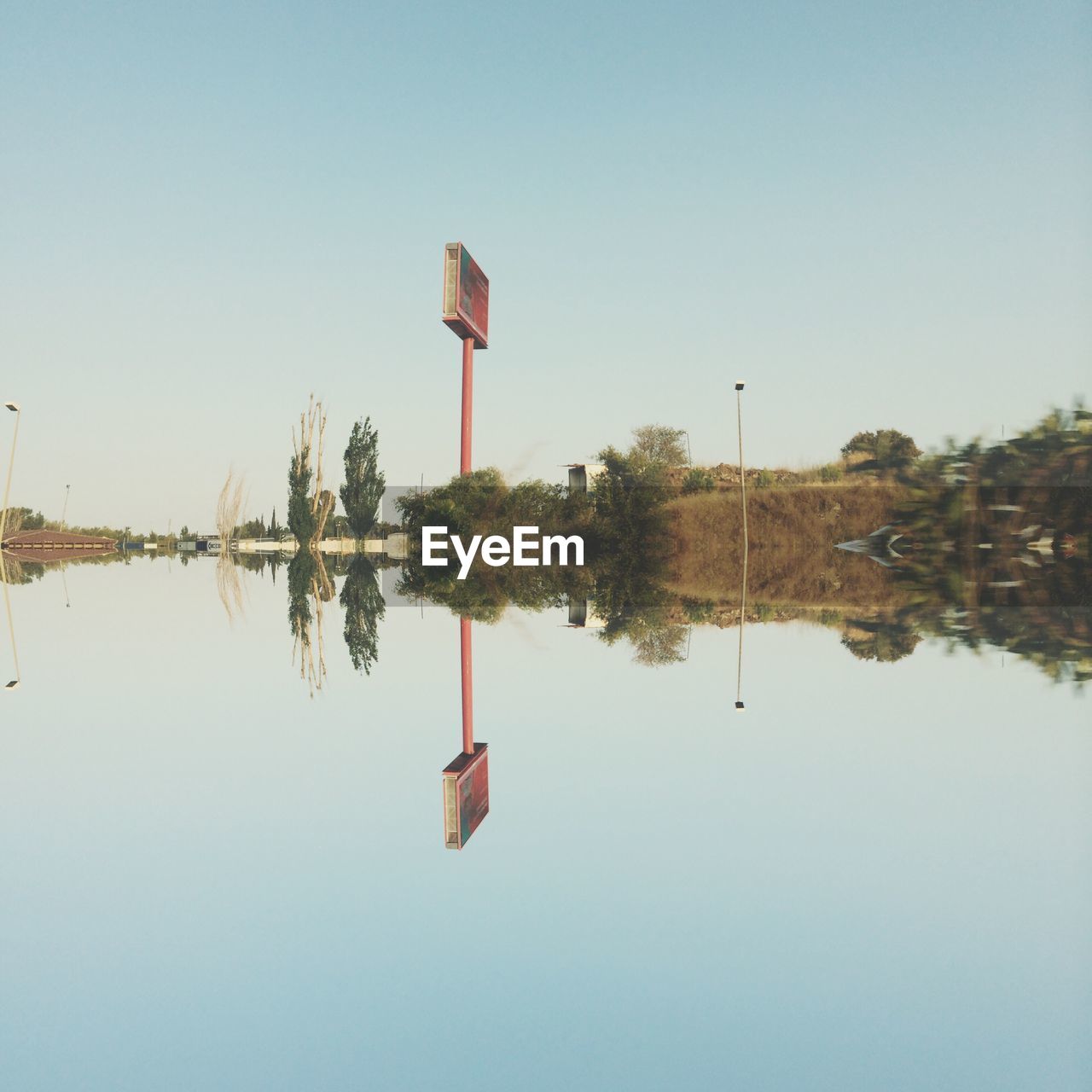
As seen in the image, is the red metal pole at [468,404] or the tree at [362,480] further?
the tree at [362,480]

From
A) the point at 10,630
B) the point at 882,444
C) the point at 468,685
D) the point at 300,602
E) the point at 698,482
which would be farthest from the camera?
the point at 882,444

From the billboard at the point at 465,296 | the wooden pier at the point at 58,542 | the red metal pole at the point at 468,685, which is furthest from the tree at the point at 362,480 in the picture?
the red metal pole at the point at 468,685

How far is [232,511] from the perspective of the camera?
52.0 metres

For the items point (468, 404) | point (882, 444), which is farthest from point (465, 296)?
point (882, 444)

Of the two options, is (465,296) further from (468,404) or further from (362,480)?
(362,480)

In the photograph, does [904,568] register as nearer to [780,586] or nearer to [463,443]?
[780,586]

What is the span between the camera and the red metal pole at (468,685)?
4.97 m

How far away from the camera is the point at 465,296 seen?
2811 cm

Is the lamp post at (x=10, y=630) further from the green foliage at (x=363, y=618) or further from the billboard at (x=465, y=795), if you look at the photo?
the billboard at (x=465, y=795)

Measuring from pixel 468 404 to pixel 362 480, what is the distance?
41.0ft

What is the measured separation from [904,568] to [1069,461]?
3748mm

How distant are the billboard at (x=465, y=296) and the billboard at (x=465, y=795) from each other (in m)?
23.9

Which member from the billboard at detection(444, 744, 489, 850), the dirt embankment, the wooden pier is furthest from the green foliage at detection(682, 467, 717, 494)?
the wooden pier

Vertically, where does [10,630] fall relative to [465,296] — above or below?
below
